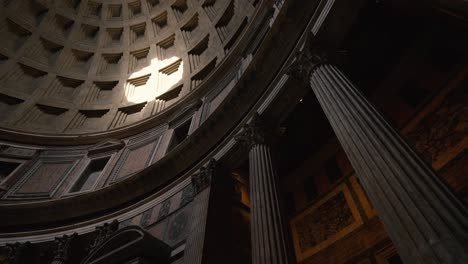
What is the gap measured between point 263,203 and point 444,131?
5.42m

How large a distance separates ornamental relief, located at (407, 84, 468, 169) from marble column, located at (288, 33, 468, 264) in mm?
3818

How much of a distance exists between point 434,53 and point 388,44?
4.05 feet

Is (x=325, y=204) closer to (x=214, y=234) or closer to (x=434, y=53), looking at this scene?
(x=214, y=234)

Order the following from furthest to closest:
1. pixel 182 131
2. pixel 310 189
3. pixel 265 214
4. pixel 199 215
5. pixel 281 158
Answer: pixel 182 131 → pixel 310 189 → pixel 281 158 → pixel 199 215 → pixel 265 214

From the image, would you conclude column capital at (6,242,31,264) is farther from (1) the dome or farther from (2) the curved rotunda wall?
(2) the curved rotunda wall

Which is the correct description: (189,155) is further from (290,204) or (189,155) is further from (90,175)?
(90,175)

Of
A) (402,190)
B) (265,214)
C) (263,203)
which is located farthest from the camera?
(263,203)

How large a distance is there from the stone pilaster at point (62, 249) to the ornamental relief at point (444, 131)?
1208 centimetres

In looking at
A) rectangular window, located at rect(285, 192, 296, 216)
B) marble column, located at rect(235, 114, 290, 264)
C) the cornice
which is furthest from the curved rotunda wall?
marble column, located at rect(235, 114, 290, 264)

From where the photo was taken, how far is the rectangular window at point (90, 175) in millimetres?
13898

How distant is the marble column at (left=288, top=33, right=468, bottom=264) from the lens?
9.28 ft

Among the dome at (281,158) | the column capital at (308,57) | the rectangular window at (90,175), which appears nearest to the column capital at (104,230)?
the dome at (281,158)

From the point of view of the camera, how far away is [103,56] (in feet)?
77.2

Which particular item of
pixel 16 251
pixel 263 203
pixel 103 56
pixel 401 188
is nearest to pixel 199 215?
pixel 263 203
